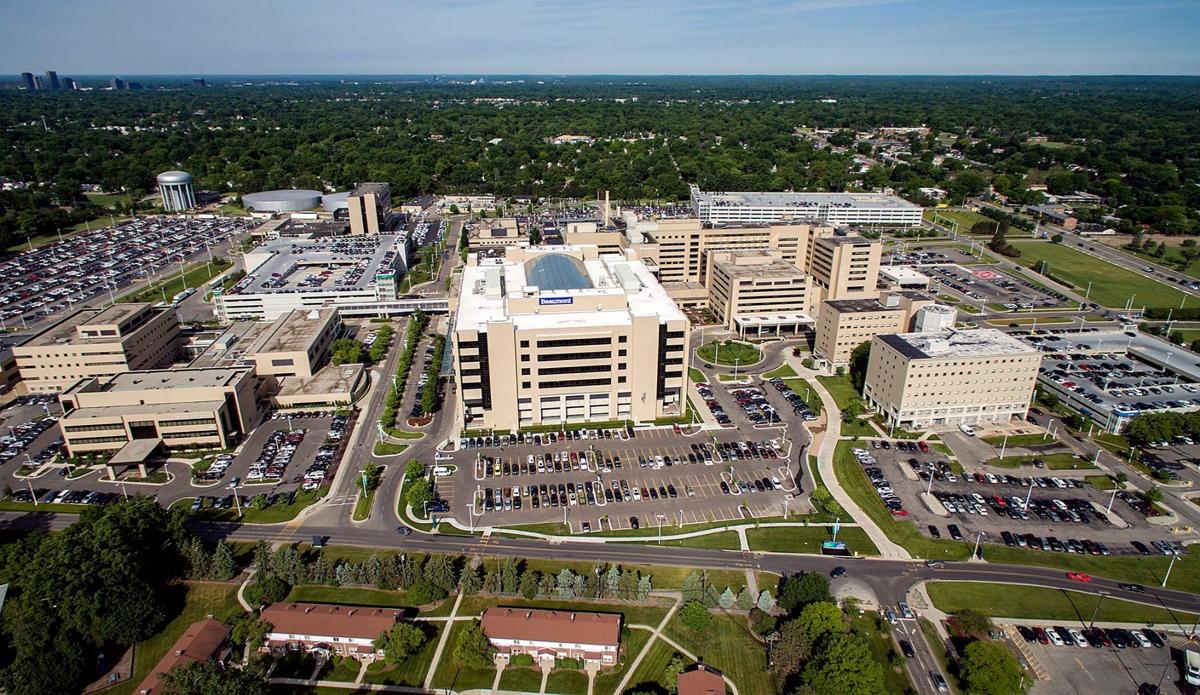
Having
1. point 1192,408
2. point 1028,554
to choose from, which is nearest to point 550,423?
point 1028,554

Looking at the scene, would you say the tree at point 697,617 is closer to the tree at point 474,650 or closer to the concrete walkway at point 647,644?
the concrete walkway at point 647,644

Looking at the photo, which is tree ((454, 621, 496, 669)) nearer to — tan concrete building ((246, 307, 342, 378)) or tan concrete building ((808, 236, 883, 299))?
tan concrete building ((246, 307, 342, 378))

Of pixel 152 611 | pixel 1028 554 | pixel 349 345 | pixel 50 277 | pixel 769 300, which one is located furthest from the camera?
pixel 50 277

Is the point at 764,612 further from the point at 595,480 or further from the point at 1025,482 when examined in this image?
the point at 1025,482

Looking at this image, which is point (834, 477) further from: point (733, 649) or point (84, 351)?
point (84, 351)

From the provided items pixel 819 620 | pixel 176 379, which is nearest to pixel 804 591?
pixel 819 620

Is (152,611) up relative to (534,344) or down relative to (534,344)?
down
